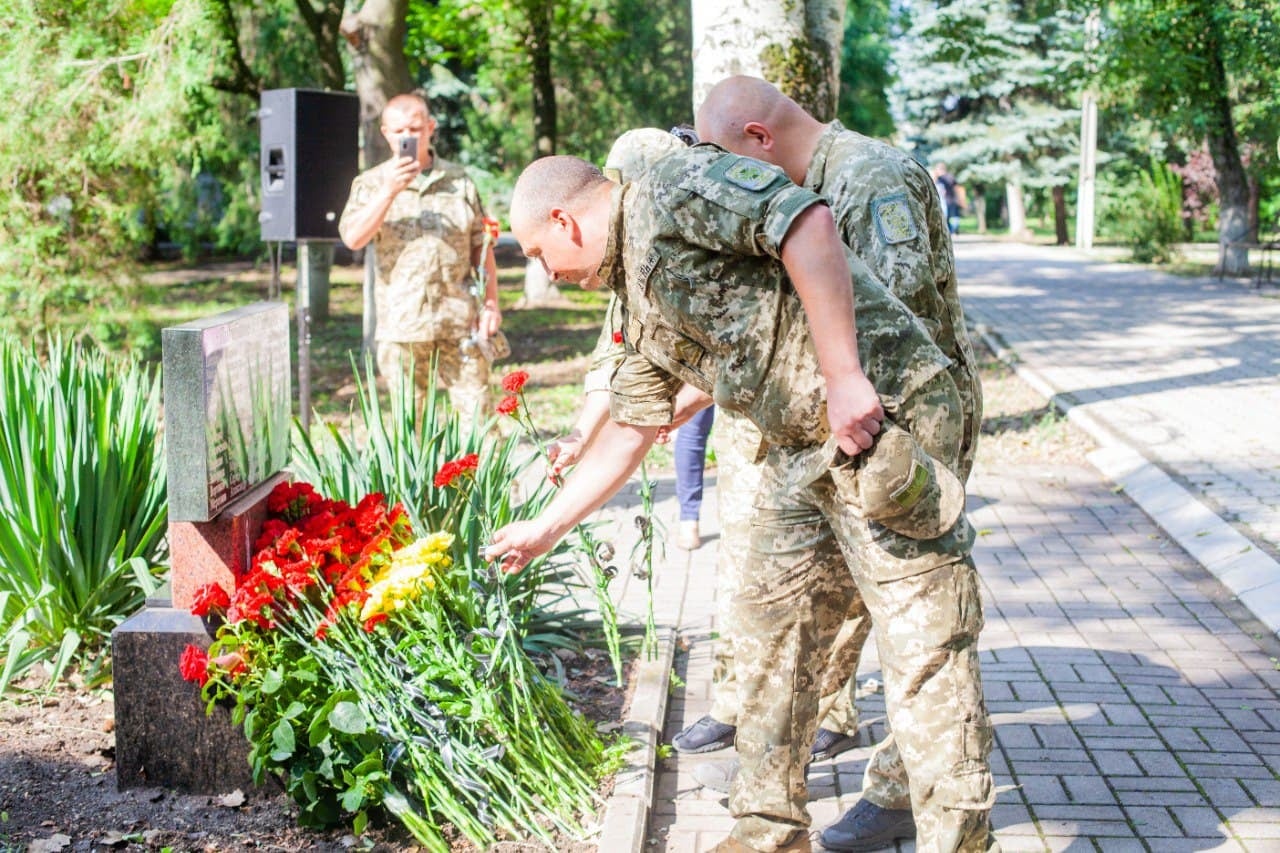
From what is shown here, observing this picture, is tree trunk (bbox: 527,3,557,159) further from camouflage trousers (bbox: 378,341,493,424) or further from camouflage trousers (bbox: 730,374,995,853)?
camouflage trousers (bbox: 730,374,995,853)

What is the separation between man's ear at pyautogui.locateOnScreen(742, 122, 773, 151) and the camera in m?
3.24

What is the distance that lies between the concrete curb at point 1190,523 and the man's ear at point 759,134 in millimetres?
3165

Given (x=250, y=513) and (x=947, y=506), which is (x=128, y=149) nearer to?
(x=250, y=513)

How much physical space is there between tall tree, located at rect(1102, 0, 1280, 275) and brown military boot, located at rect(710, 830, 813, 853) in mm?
15582

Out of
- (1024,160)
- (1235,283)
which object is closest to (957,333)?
(1235,283)

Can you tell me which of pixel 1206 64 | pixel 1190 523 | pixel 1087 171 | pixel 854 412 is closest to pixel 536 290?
pixel 1206 64

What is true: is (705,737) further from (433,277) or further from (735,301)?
(433,277)

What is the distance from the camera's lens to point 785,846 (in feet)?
10.2

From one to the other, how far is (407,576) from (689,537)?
309 cm

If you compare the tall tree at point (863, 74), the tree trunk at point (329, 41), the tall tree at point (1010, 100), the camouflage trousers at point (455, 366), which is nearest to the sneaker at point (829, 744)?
the camouflage trousers at point (455, 366)

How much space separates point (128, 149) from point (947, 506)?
9.90m

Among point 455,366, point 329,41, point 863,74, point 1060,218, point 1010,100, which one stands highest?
point 1010,100

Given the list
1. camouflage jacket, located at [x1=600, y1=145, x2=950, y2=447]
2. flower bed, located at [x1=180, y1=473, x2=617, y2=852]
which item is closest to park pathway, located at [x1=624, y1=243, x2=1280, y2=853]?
flower bed, located at [x1=180, y1=473, x2=617, y2=852]

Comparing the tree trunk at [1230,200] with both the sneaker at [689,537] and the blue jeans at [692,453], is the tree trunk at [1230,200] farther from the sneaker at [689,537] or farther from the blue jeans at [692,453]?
the blue jeans at [692,453]
